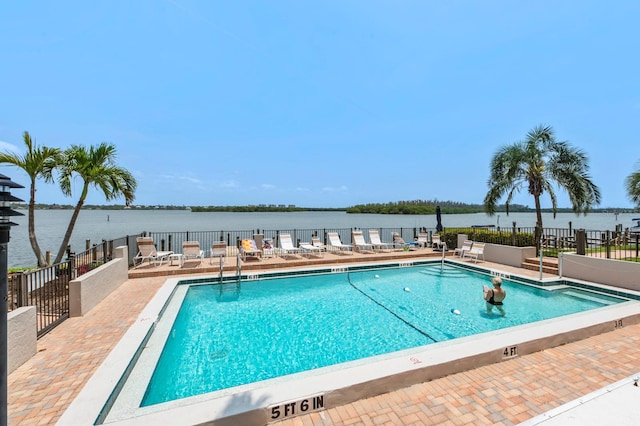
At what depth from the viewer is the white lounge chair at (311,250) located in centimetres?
1235

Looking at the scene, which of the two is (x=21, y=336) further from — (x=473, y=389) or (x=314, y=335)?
(x=473, y=389)

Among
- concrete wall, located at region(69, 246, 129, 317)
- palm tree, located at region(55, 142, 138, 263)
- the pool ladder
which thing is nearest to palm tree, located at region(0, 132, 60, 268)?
palm tree, located at region(55, 142, 138, 263)

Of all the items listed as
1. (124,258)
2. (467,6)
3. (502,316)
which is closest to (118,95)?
(124,258)

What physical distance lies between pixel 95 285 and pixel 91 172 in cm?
441

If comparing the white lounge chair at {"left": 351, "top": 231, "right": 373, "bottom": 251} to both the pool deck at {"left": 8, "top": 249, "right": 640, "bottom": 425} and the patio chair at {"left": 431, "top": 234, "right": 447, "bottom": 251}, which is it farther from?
the pool deck at {"left": 8, "top": 249, "right": 640, "bottom": 425}

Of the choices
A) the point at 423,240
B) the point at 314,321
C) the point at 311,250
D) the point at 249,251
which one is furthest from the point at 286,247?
the point at 423,240

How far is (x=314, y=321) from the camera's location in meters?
6.05

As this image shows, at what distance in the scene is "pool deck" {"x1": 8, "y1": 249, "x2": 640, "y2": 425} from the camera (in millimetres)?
2723

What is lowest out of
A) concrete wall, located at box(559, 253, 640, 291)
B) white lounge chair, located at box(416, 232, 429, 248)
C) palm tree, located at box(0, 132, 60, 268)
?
concrete wall, located at box(559, 253, 640, 291)

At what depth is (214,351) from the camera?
4723mm

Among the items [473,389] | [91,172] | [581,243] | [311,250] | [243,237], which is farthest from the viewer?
[243,237]

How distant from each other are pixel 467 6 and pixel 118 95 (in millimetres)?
13262

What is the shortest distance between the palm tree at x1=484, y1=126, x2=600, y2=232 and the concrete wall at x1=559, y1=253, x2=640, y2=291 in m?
3.32

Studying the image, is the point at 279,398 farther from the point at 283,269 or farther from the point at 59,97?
the point at 59,97
